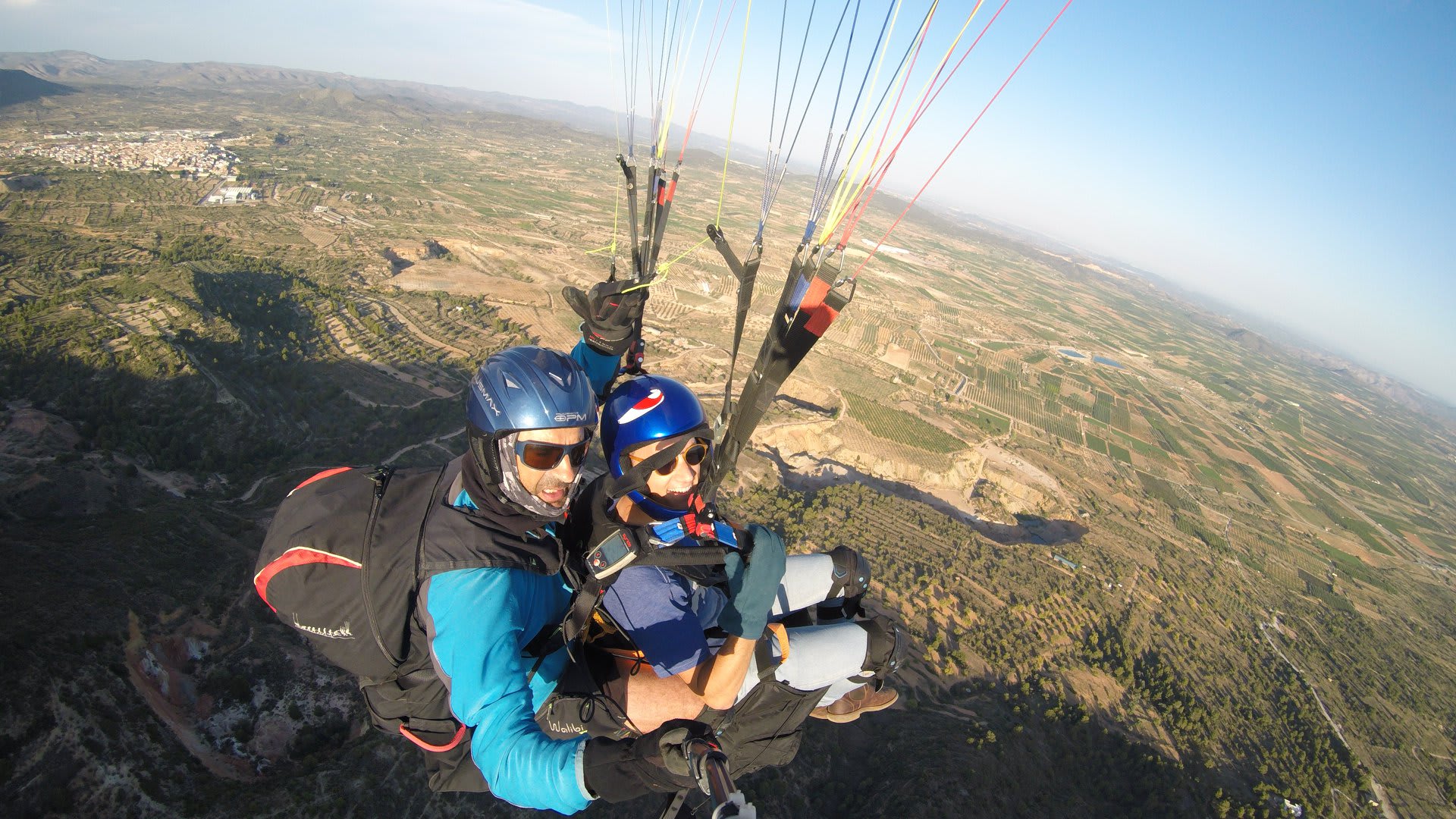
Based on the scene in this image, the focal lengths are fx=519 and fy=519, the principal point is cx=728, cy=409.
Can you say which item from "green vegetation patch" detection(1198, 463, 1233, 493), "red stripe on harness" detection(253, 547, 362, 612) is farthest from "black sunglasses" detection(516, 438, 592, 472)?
"green vegetation patch" detection(1198, 463, 1233, 493)

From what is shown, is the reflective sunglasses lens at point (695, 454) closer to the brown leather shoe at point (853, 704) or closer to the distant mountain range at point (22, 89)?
the brown leather shoe at point (853, 704)

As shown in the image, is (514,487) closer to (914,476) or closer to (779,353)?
(779,353)

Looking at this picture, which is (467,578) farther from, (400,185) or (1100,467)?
(400,185)

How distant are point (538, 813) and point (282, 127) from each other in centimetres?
14284

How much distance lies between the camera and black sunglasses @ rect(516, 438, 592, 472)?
104 inches

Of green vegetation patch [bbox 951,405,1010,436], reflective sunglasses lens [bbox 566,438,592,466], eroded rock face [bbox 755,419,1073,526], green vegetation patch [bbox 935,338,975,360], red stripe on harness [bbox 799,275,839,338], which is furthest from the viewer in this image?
green vegetation patch [bbox 935,338,975,360]

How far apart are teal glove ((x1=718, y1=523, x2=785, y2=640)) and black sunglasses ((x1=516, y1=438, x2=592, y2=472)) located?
1067 mm

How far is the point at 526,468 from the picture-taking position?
2.64 meters

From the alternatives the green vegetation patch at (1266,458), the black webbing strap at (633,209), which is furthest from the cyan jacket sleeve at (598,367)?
the green vegetation patch at (1266,458)

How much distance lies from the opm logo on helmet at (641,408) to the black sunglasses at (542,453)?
70cm

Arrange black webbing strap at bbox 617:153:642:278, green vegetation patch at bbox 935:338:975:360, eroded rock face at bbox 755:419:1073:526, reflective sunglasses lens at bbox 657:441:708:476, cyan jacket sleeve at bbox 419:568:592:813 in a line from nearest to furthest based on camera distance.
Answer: cyan jacket sleeve at bbox 419:568:592:813, reflective sunglasses lens at bbox 657:441:708:476, black webbing strap at bbox 617:153:642:278, eroded rock face at bbox 755:419:1073:526, green vegetation patch at bbox 935:338:975:360

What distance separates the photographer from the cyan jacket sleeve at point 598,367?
480 centimetres

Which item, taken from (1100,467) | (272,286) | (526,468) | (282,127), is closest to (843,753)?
A: (526,468)

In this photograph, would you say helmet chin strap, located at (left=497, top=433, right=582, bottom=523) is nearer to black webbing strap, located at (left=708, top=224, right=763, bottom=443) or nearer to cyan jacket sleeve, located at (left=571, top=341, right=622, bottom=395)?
black webbing strap, located at (left=708, top=224, right=763, bottom=443)
